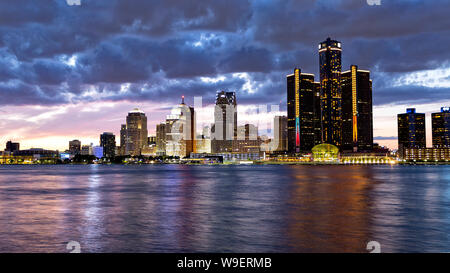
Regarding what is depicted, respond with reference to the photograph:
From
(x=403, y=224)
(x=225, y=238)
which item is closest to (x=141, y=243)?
(x=225, y=238)

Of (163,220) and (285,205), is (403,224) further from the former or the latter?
(163,220)

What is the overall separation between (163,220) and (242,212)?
9.47m

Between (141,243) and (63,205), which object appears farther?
(63,205)

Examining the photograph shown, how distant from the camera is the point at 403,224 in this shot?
119 ft

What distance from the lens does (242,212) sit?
44.3 metres

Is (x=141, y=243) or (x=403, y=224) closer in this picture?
(x=141, y=243)
